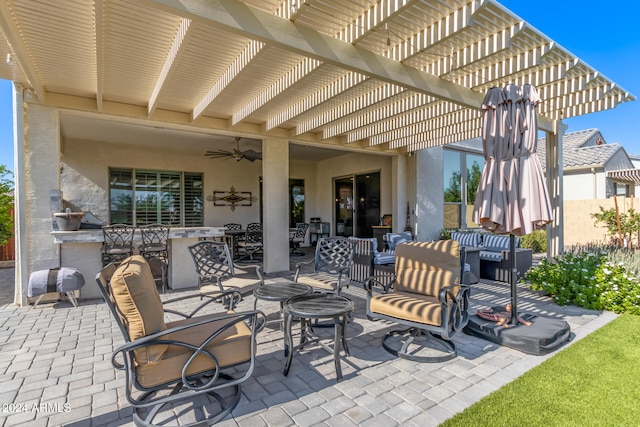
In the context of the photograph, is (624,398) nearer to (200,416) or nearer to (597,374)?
→ (597,374)

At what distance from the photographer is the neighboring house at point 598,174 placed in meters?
12.5

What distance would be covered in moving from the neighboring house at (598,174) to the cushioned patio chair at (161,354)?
14.2 meters

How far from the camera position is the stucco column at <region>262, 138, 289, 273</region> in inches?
263

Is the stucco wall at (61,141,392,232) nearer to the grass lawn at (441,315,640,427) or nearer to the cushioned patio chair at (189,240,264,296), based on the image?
the cushioned patio chair at (189,240,264,296)

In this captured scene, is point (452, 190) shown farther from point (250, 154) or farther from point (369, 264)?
point (250, 154)

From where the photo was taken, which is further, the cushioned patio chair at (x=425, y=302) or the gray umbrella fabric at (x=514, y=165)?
the gray umbrella fabric at (x=514, y=165)

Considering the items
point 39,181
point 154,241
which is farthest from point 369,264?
point 39,181

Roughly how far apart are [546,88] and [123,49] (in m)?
5.89

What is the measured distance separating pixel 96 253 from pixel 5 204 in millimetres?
4608

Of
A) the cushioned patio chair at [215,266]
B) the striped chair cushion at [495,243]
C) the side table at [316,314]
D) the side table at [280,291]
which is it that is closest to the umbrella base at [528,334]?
the side table at [316,314]

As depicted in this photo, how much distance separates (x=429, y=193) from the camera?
9250mm

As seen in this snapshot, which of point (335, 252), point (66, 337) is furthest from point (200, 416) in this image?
point (335, 252)

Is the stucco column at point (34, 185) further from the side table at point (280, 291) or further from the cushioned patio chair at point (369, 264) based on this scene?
the cushioned patio chair at point (369, 264)

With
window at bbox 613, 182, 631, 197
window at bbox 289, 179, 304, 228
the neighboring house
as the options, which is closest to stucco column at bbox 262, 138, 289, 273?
window at bbox 289, 179, 304, 228
